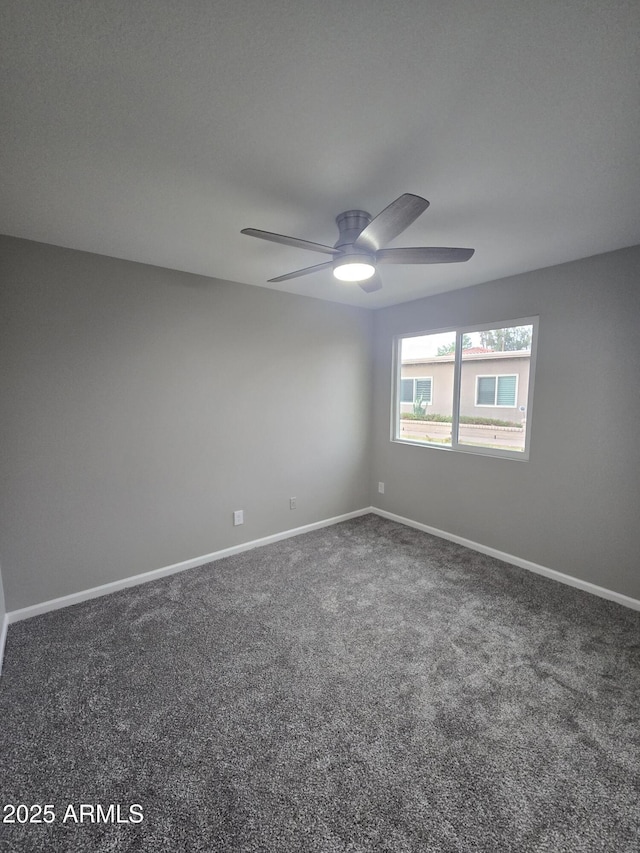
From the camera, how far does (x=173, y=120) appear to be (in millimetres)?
1276

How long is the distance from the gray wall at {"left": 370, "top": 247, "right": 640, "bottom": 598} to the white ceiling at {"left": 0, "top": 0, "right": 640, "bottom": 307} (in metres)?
0.55

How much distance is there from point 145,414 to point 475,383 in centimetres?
281

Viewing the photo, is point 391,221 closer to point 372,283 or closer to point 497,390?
point 372,283

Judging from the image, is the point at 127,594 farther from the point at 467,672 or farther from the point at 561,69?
the point at 561,69

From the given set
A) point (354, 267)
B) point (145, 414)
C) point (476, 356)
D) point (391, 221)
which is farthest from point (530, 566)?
point (145, 414)

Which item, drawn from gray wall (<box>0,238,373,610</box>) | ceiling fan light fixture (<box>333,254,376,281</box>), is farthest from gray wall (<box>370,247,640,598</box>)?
ceiling fan light fixture (<box>333,254,376,281</box>)

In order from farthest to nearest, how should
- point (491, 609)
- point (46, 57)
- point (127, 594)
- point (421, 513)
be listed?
1. point (421, 513)
2. point (127, 594)
3. point (491, 609)
4. point (46, 57)

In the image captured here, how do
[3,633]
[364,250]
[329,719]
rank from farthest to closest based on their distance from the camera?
[3,633]
[364,250]
[329,719]

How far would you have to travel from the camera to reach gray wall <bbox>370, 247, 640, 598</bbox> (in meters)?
2.45

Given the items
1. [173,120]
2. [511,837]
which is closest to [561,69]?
[173,120]

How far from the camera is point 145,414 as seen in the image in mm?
2734

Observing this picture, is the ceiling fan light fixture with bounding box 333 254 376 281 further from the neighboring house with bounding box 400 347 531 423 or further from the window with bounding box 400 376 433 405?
the window with bounding box 400 376 433 405

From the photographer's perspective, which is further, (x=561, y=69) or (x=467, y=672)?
(x=467, y=672)

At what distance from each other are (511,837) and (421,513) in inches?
105
